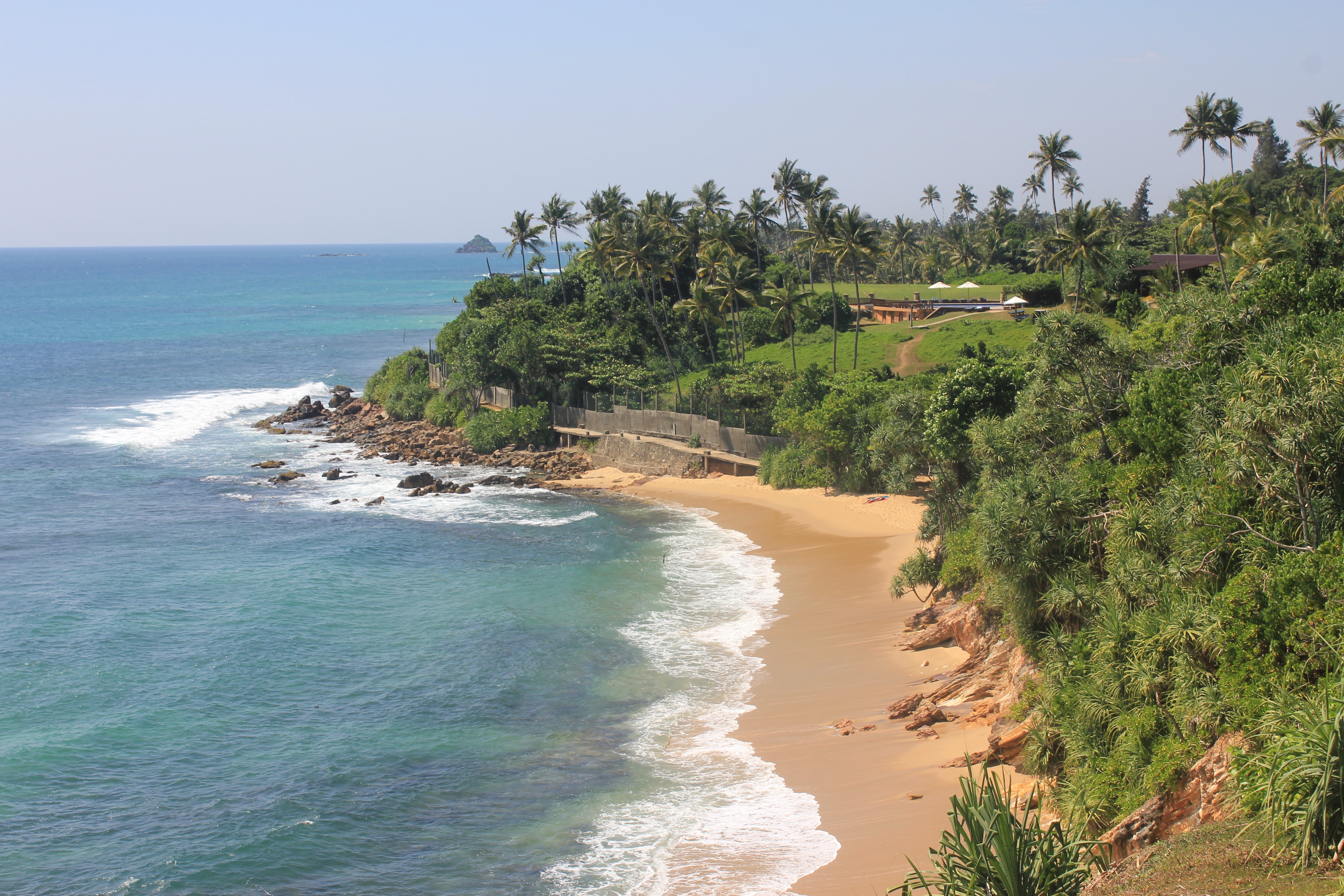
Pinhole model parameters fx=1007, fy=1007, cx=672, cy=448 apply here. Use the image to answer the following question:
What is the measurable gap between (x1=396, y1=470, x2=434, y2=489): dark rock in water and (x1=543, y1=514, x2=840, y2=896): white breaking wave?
75.3ft

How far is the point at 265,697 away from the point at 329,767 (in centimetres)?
463

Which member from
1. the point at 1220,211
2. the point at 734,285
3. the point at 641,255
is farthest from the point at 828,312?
the point at 1220,211

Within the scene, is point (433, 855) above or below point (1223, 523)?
below

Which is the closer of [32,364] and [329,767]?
[329,767]

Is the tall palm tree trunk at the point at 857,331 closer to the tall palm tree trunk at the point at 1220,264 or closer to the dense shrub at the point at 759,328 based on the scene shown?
the dense shrub at the point at 759,328

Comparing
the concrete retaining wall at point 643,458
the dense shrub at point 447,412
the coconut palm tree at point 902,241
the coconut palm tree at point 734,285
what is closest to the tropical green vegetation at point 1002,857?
the concrete retaining wall at point 643,458

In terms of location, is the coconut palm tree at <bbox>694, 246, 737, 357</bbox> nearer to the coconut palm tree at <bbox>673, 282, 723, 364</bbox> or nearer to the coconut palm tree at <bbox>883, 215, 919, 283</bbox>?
the coconut palm tree at <bbox>673, 282, 723, 364</bbox>

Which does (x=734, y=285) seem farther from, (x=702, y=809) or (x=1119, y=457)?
(x=702, y=809)

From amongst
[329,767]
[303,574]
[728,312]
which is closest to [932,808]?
[329,767]

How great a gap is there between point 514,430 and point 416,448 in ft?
20.9

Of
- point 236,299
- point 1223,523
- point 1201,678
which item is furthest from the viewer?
point 236,299

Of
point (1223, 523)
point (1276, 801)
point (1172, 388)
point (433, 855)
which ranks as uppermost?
point (1172, 388)

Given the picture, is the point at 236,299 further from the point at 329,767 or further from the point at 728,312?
the point at 329,767

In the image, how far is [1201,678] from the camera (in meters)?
14.5
